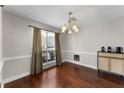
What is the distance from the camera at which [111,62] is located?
355 centimetres

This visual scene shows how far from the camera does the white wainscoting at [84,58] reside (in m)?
4.63

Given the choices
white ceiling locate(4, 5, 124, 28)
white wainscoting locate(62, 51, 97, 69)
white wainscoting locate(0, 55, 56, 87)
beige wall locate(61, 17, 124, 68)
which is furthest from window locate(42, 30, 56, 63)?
white ceiling locate(4, 5, 124, 28)

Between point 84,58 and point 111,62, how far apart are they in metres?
1.72

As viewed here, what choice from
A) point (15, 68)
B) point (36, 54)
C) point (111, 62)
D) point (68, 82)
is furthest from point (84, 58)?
point (15, 68)

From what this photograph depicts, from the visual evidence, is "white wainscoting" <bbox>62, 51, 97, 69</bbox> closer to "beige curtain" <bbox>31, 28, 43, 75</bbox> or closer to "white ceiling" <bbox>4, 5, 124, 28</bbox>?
"white ceiling" <bbox>4, 5, 124, 28</bbox>

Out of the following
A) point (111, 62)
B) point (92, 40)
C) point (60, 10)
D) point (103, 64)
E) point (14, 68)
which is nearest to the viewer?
point (60, 10)

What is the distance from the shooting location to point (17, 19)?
324cm

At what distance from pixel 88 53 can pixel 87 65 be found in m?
0.65

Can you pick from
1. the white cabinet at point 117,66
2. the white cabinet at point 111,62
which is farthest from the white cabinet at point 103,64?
the white cabinet at point 117,66

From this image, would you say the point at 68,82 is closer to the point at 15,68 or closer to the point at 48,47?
the point at 15,68

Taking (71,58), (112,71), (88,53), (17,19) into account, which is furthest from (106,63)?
(17,19)

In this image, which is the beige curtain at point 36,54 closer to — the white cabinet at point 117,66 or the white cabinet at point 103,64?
the white cabinet at point 103,64

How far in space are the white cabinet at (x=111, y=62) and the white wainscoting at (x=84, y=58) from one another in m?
0.65

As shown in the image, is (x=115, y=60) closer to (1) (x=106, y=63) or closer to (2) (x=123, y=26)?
(1) (x=106, y=63)
